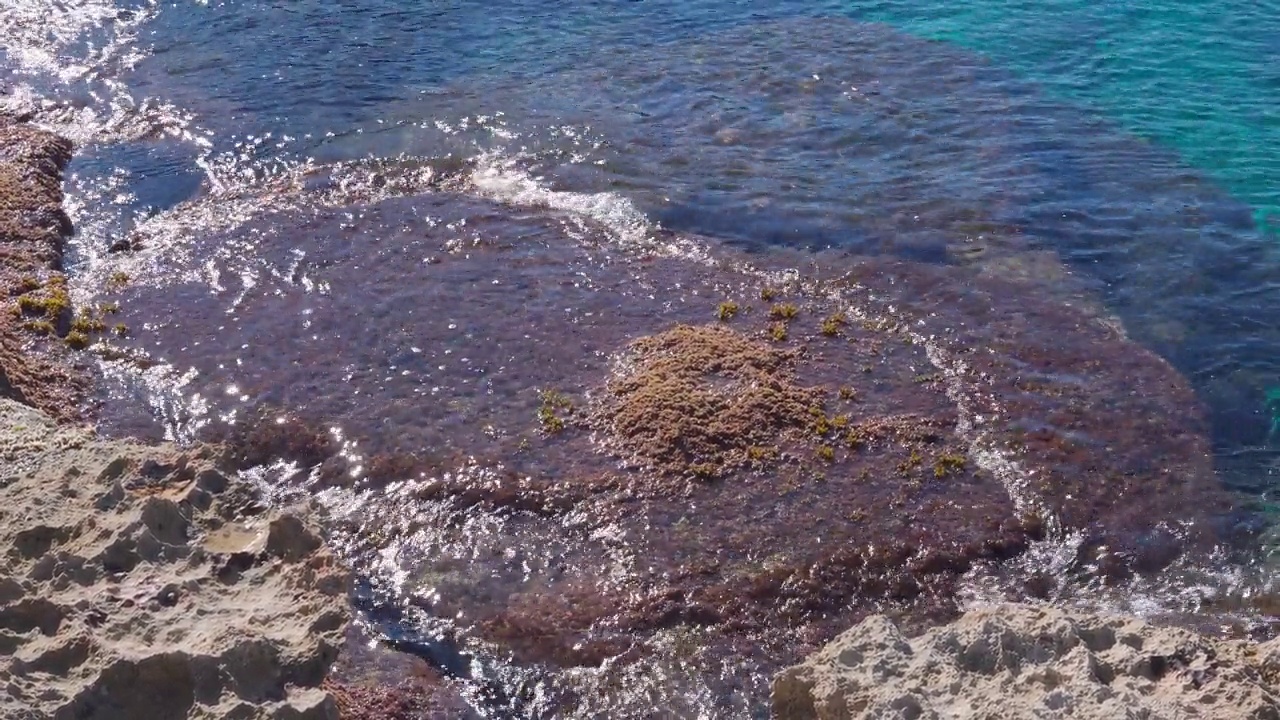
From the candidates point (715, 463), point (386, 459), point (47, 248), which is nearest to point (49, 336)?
point (47, 248)

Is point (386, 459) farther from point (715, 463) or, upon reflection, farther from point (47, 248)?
point (47, 248)

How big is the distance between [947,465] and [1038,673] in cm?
684

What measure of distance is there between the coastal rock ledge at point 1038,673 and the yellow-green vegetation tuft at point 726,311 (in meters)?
9.22

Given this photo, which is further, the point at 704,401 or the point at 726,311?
the point at 726,311

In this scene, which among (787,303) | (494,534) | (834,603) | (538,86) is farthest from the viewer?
(538,86)

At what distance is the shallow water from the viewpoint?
14.9 metres

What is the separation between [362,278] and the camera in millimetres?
19609

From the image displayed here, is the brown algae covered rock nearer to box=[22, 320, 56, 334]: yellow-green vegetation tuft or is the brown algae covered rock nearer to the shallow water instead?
box=[22, 320, 56, 334]: yellow-green vegetation tuft

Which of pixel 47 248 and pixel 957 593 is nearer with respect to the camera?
pixel 957 593

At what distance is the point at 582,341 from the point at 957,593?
7.24m

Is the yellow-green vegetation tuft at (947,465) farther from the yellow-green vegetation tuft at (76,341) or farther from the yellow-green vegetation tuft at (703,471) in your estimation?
the yellow-green vegetation tuft at (76,341)

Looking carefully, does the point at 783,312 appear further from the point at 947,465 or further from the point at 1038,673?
the point at 1038,673

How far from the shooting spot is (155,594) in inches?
384

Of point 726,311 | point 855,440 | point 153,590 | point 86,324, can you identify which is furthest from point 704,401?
point 86,324
